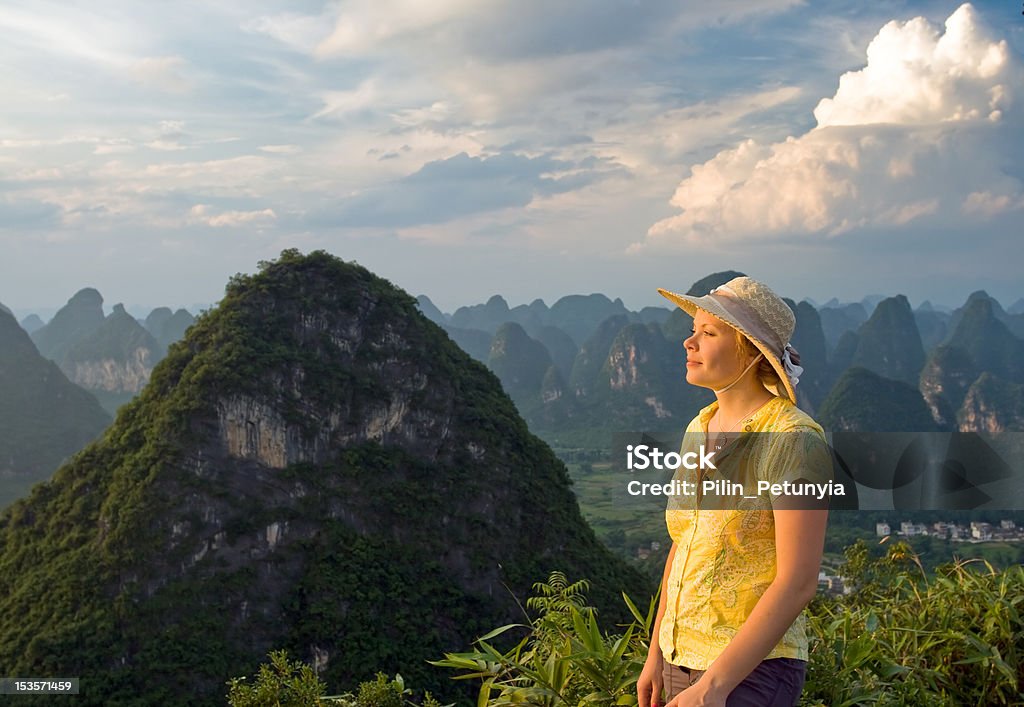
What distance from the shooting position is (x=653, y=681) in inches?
49.6

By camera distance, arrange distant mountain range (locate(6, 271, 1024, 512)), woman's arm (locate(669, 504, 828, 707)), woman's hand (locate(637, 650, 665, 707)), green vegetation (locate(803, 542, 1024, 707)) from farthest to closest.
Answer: distant mountain range (locate(6, 271, 1024, 512)), green vegetation (locate(803, 542, 1024, 707)), woman's hand (locate(637, 650, 665, 707)), woman's arm (locate(669, 504, 828, 707))

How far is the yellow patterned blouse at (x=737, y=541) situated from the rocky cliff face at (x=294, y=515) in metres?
13.4

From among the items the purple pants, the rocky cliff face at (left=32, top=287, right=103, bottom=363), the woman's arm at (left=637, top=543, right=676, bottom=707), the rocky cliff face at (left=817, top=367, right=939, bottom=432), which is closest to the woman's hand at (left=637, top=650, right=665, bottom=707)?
the woman's arm at (left=637, top=543, right=676, bottom=707)

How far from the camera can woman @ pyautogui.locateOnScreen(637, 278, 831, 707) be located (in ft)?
3.39

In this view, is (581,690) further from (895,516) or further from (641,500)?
(895,516)

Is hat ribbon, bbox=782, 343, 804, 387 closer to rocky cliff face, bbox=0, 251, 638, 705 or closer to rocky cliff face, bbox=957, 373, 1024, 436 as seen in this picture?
rocky cliff face, bbox=0, 251, 638, 705

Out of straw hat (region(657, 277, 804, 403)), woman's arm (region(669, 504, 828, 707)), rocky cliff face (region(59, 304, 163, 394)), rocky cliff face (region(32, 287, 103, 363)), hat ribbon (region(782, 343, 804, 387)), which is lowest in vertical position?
woman's arm (region(669, 504, 828, 707))

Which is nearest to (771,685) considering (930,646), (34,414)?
→ (930,646)

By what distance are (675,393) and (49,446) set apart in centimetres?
4177

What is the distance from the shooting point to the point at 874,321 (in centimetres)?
6806

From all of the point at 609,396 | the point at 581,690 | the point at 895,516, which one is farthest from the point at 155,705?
the point at 609,396

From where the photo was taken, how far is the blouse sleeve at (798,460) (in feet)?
3.38

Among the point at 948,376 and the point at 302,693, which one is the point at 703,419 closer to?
the point at 302,693

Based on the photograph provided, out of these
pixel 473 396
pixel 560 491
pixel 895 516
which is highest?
pixel 473 396
